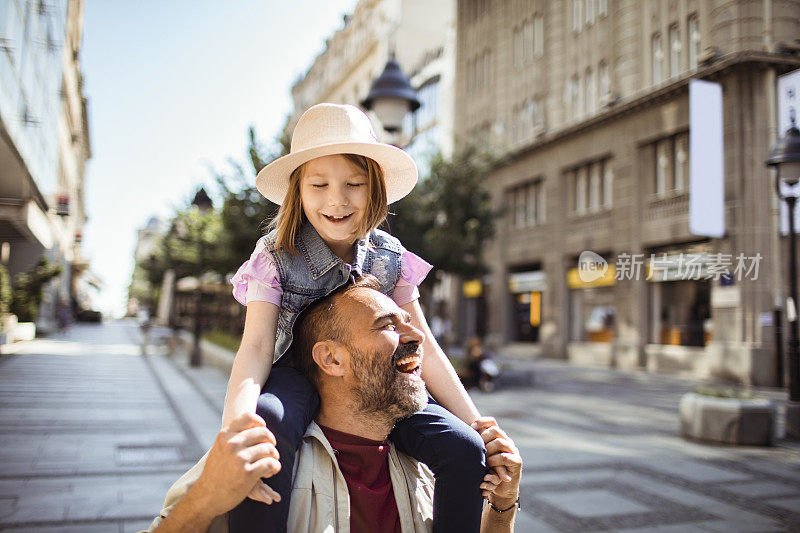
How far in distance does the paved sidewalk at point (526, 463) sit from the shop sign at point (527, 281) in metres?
9.83

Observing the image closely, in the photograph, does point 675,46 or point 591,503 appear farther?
point 591,503

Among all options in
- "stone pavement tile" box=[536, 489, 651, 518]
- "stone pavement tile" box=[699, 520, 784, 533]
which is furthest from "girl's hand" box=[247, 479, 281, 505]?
"stone pavement tile" box=[699, 520, 784, 533]

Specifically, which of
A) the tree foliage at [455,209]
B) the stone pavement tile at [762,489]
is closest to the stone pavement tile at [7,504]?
the stone pavement tile at [762,489]

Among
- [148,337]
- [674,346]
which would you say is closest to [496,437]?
[674,346]

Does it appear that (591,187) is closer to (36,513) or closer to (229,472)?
(36,513)

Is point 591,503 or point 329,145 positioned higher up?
point 329,145

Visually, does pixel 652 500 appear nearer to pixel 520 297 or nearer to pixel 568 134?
pixel 568 134

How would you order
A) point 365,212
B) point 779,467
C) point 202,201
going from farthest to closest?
point 202,201
point 779,467
point 365,212

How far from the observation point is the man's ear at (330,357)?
173 cm

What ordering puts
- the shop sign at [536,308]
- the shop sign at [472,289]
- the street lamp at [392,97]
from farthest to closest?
the shop sign at [472,289] < the shop sign at [536,308] < the street lamp at [392,97]

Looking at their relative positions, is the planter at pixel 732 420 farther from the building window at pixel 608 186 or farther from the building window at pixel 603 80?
the building window at pixel 608 186

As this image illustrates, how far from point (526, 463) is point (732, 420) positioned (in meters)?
2.81

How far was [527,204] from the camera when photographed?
1820 centimetres

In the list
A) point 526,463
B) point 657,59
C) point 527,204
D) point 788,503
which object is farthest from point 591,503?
point 527,204
